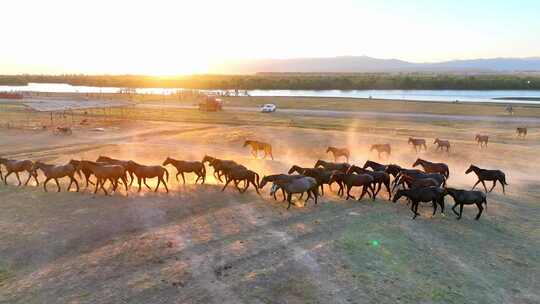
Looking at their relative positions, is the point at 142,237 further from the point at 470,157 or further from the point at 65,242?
the point at 470,157

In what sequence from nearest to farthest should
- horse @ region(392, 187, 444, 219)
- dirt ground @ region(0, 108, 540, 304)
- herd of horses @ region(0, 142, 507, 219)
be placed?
dirt ground @ region(0, 108, 540, 304) → horse @ region(392, 187, 444, 219) → herd of horses @ region(0, 142, 507, 219)

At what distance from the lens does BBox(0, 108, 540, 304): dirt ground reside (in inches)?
412

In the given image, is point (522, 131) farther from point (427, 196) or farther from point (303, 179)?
point (303, 179)

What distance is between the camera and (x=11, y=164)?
20.1 metres

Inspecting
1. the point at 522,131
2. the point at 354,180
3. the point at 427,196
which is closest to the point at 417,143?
the point at 522,131

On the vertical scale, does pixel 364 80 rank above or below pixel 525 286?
above

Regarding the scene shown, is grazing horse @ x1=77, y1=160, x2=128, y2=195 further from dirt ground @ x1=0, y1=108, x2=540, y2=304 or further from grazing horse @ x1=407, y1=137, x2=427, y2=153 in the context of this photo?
grazing horse @ x1=407, y1=137, x2=427, y2=153

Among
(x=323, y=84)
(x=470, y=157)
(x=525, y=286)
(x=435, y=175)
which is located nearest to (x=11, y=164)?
(x=435, y=175)

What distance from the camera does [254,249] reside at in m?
12.6

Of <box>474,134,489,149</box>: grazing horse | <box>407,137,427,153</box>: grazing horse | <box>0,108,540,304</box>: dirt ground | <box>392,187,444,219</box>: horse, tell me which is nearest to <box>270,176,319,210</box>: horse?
<box>0,108,540,304</box>: dirt ground

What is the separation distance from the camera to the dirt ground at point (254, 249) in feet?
34.3

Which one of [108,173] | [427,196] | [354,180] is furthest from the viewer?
[108,173]

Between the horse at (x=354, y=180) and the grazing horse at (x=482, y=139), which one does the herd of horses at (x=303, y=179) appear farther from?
the grazing horse at (x=482, y=139)

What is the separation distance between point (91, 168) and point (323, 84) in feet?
315
